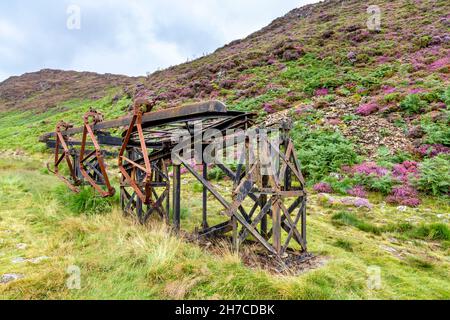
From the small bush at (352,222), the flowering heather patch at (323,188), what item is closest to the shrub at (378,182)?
the flowering heather patch at (323,188)

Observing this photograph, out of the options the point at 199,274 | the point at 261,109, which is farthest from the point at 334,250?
the point at 261,109

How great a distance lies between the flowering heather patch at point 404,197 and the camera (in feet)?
32.0

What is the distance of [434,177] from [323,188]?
374 centimetres

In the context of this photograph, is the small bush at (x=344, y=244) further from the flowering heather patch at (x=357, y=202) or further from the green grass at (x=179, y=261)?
the flowering heather patch at (x=357, y=202)

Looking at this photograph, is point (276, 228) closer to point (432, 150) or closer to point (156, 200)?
point (156, 200)

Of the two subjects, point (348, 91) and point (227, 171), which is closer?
point (227, 171)

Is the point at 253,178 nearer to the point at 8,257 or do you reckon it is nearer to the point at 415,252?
the point at 415,252

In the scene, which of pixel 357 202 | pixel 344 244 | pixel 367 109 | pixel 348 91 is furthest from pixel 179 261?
pixel 348 91

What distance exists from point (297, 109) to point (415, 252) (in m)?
13.9

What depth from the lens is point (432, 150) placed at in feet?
39.5

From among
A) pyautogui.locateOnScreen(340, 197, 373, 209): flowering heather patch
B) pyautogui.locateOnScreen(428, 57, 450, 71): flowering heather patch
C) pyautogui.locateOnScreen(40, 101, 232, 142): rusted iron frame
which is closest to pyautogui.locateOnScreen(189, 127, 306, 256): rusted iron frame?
pyautogui.locateOnScreen(40, 101, 232, 142): rusted iron frame
